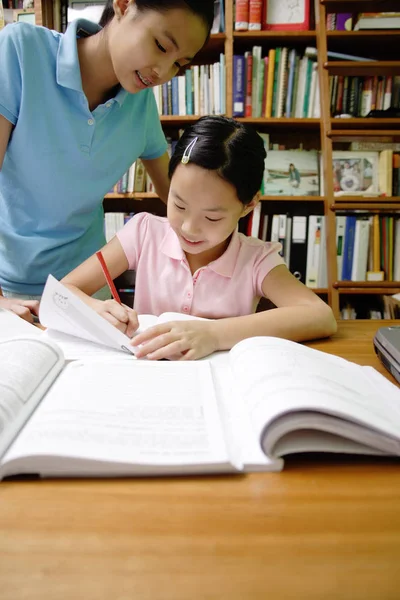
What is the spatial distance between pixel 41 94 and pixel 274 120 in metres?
1.23

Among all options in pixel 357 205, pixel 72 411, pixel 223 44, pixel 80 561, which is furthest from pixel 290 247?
pixel 80 561

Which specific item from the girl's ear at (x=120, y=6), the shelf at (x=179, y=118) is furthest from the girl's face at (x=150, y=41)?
the shelf at (x=179, y=118)

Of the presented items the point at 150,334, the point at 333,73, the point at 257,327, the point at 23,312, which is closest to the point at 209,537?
the point at 150,334

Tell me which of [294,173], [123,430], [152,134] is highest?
[152,134]

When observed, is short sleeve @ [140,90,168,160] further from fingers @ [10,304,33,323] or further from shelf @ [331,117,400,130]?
shelf @ [331,117,400,130]

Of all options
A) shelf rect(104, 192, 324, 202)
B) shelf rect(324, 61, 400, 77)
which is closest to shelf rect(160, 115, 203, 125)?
shelf rect(104, 192, 324, 202)

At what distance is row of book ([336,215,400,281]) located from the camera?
1.97 meters

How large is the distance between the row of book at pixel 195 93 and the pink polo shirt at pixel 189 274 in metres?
1.14

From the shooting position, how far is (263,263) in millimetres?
1058

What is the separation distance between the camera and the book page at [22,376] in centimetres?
43

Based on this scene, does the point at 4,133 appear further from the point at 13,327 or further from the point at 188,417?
the point at 188,417

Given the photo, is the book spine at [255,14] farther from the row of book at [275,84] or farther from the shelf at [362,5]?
the shelf at [362,5]

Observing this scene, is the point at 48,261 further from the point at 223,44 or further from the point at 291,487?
the point at 223,44

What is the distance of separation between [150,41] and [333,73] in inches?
54.7
